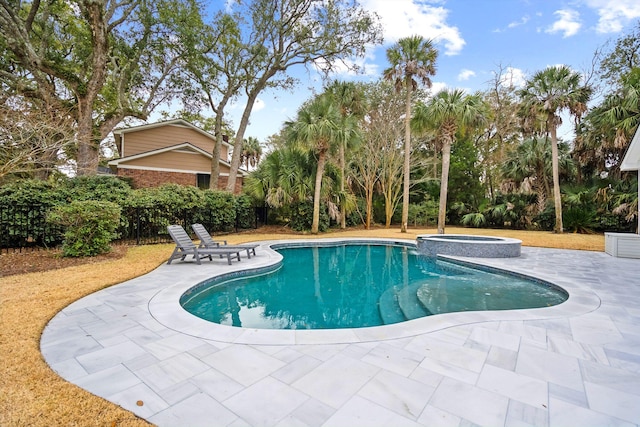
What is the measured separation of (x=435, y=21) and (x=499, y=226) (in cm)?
1270

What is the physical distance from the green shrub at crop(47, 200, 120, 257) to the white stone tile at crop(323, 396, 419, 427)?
26.3ft

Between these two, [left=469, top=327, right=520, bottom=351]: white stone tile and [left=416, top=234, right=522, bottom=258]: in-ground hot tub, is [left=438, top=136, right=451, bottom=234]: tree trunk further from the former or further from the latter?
[left=469, top=327, right=520, bottom=351]: white stone tile

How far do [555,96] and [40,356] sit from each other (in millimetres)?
19077

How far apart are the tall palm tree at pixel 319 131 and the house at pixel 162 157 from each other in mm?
8247

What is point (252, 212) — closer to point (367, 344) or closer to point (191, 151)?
point (191, 151)

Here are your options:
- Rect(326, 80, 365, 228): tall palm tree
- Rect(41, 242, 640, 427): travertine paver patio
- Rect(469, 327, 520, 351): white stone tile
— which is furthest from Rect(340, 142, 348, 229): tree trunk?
Rect(469, 327, 520, 351): white stone tile

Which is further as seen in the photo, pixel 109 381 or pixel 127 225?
pixel 127 225

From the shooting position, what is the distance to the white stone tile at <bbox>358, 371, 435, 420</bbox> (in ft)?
7.22

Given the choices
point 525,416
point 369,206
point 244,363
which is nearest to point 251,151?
point 369,206

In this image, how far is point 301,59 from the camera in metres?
18.3

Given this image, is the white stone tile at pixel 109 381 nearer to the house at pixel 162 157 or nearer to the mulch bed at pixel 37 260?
the mulch bed at pixel 37 260

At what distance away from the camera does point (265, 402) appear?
2279mm

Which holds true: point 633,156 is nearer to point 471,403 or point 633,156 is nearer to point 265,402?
point 471,403

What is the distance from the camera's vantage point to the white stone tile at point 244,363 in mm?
2640
